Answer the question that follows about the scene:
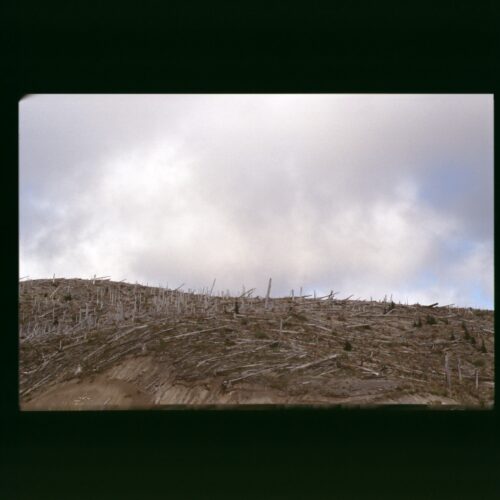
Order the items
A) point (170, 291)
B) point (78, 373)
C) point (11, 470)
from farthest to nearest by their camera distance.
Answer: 1. point (170, 291)
2. point (78, 373)
3. point (11, 470)

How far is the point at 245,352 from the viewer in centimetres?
622

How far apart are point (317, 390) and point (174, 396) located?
1479mm

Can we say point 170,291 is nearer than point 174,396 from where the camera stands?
No

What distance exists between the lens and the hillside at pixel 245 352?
5742 millimetres

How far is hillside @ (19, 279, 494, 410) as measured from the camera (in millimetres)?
5742

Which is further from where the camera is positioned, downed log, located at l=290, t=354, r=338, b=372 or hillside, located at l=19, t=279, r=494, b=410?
downed log, located at l=290, t=354, r=338, b=372

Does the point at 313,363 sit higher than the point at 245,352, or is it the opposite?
the point at 245,352

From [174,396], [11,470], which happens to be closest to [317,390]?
[174,396]

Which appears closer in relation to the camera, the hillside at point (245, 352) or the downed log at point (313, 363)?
the hillside at point (245, 352)
